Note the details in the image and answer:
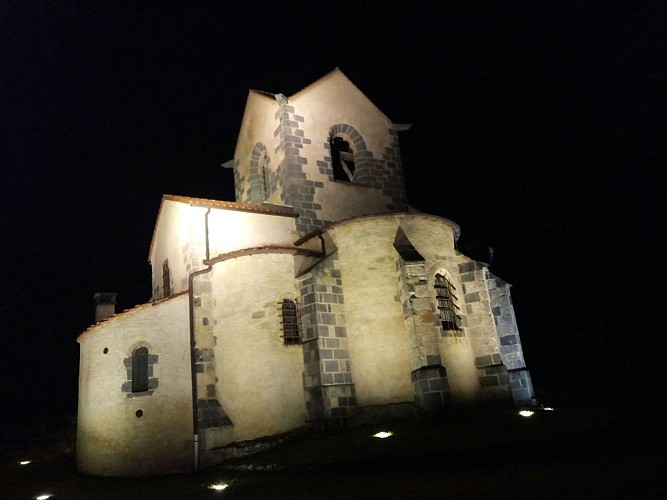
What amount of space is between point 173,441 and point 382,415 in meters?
5.38

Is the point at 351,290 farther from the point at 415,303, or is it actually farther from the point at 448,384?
the point at 448,384

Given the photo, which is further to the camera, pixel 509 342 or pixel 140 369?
pixel 509 342

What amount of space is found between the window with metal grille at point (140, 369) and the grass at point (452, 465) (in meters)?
2.28

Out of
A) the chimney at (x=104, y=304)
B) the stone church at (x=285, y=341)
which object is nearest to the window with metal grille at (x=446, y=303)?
the stone church at (x=285, y=341)

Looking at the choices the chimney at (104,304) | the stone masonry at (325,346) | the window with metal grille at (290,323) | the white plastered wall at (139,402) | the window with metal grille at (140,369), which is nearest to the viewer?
the white plastered wall at (139,402)

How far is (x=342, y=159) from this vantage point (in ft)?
68.6

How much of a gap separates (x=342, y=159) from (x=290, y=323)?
910 cm

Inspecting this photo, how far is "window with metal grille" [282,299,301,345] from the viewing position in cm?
1402

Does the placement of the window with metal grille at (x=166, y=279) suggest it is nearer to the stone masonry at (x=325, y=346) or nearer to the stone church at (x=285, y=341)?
the stone church at (x=285, y=341)

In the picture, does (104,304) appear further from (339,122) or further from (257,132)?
(339,122)

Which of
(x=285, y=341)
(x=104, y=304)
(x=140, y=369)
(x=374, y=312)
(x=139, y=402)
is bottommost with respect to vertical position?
(x=139, y=402)

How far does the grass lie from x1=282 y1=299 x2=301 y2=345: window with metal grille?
2.65m

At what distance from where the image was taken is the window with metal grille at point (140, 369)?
13.2 meters

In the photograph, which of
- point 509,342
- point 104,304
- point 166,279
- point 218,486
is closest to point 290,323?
point 218,486
